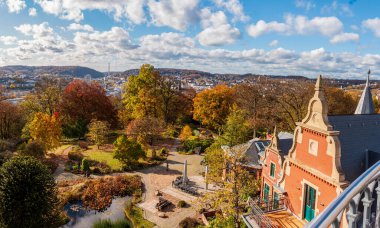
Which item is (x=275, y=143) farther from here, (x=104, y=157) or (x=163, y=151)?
(x=104, y=157)

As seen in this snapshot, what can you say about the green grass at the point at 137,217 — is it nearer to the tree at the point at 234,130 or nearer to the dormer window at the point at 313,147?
the dormer window at the point at 313,147

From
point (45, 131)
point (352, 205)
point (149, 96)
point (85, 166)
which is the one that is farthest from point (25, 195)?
point (149, 96)

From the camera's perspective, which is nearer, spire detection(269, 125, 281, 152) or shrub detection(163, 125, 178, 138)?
spire detection(269, 125, 281, 152)

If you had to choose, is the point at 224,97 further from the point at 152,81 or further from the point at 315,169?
the point at 315,169

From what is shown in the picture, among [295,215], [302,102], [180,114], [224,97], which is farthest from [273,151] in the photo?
[180,114]

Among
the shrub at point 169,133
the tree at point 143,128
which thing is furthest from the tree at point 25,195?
the shrub at point 169,133

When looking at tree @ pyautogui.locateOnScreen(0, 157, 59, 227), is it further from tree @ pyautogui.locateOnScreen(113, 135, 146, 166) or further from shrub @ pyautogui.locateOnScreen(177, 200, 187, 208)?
tree @ pyautogui.locateOnScreen(113, 135, 146, 166)

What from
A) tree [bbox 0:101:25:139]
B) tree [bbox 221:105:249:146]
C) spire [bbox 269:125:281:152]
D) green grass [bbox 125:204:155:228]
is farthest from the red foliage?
spire [bbox 269:125:281:152]
